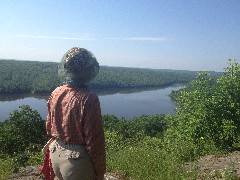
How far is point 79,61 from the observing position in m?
2.33

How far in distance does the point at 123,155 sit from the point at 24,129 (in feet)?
99.7

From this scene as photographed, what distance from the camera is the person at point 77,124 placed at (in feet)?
7.12

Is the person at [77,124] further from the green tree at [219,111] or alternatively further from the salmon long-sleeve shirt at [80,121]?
the green tree at [219,111]

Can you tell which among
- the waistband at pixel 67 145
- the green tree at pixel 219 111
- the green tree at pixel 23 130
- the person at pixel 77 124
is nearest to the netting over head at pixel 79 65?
the person at pixel 77 124

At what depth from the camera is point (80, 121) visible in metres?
2.20

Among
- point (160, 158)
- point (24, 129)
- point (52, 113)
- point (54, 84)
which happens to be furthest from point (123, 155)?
point (54, 84)

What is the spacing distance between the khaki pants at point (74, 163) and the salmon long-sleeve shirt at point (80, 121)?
4 centimetres

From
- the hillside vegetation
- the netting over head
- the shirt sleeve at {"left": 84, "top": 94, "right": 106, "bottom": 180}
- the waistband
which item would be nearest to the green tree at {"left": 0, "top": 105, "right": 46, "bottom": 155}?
the hillside vegetation

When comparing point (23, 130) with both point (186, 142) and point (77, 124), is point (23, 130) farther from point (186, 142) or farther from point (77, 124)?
point (77, 124)

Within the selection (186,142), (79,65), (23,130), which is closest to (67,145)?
(79,65)

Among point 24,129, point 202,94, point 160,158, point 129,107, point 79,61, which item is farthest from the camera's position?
point 129,107

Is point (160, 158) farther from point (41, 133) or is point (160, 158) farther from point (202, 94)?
point (41, 133)

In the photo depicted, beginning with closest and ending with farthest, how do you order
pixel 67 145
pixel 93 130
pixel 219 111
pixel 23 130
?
pixel 93 130, pixel 67 145, pixel 219 111, pixel 23 130

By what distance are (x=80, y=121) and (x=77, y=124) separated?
38 mm
